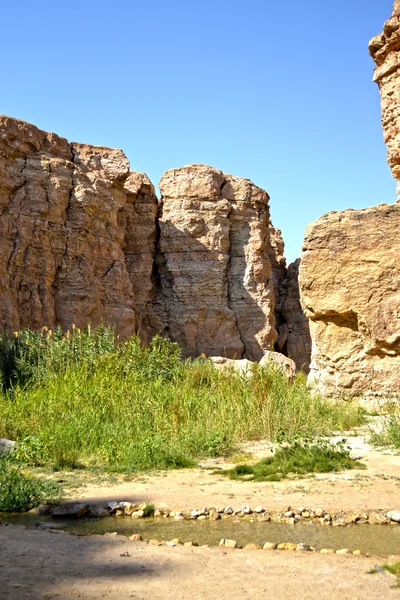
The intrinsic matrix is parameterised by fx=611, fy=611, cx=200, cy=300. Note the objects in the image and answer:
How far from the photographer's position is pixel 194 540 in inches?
165

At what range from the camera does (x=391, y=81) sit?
36.1ft

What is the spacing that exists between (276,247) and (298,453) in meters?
25.7

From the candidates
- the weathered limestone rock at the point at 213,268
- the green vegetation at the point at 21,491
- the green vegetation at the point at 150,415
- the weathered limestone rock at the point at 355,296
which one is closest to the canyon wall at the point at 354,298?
the weathered limestone rock at the point at 355,296

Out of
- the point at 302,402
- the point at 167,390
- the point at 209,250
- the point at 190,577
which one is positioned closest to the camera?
the point at 190,577

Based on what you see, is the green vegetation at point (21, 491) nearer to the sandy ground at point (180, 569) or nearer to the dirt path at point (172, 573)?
the sandy ground at point (180, 569)

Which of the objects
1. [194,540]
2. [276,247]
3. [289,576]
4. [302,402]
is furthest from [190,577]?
[276,247]

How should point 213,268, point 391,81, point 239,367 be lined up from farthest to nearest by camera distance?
point 213,268 < point 239,367 < point 391,81

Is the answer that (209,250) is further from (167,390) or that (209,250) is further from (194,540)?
(194,540)

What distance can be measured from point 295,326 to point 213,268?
534cm

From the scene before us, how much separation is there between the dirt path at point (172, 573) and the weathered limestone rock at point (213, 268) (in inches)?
869

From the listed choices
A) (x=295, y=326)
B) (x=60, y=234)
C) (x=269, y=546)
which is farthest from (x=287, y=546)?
(x=295, y=326)

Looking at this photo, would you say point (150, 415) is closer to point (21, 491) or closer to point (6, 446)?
point (6, 446)

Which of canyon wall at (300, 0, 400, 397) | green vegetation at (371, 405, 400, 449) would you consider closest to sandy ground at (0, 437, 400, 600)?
green vegetation at (371, 405, 400, 449)

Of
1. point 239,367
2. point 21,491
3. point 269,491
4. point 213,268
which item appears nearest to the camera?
point 21,491
